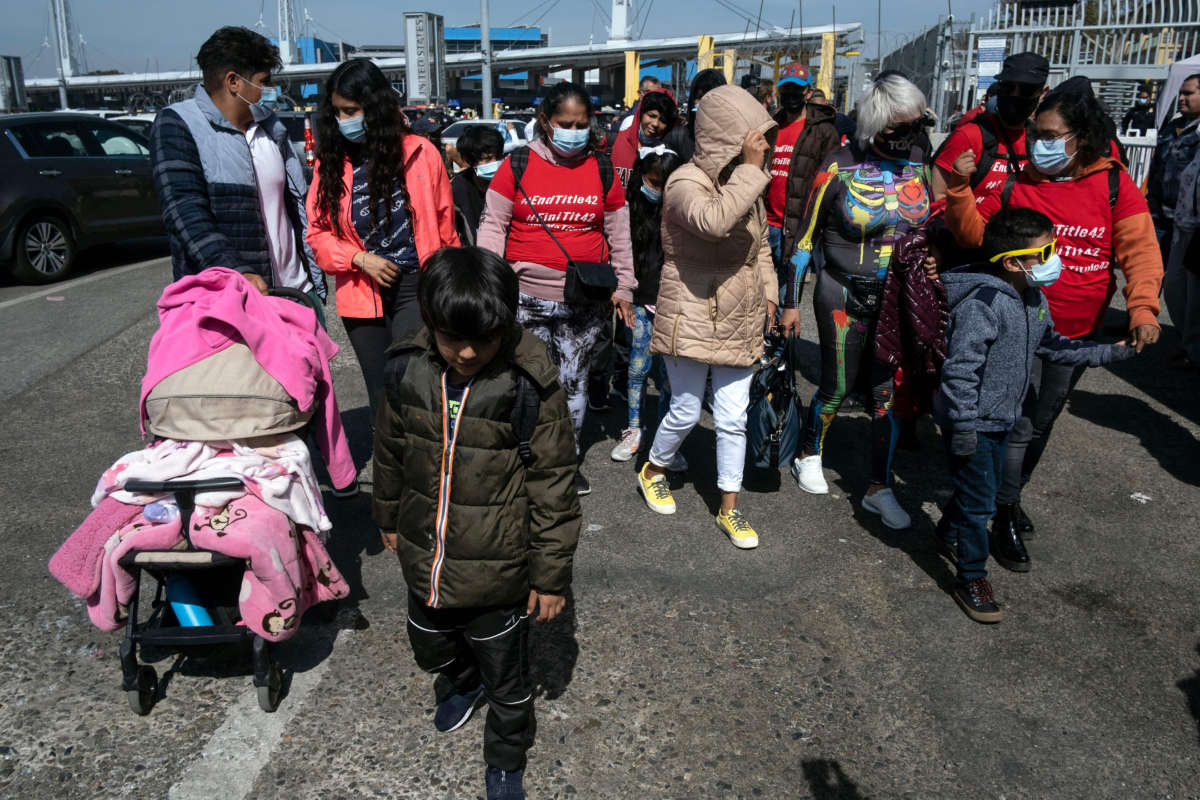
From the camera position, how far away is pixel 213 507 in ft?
8.64

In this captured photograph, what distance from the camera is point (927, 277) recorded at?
370 cm

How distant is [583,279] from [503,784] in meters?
2.31

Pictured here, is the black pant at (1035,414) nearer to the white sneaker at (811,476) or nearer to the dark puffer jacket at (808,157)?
the white sneaker at (811,476)

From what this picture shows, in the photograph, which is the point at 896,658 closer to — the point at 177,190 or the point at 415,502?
the point at 415,502

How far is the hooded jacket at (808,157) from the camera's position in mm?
6225

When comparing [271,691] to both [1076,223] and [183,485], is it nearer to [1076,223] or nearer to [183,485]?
[183,485]

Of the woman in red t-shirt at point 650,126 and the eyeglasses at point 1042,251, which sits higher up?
the woman in red t-shirt at point 650,126

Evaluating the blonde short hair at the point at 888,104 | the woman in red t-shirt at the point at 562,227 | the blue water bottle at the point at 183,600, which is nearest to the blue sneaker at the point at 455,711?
the blue water bottle at the point at 183,600

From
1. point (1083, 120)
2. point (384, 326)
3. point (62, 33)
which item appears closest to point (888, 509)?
point (1083, 120)

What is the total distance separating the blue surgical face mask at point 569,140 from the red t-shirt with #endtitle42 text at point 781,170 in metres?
2.75

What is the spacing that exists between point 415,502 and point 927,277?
248 cm

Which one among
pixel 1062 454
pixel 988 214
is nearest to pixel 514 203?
pixel 988 214

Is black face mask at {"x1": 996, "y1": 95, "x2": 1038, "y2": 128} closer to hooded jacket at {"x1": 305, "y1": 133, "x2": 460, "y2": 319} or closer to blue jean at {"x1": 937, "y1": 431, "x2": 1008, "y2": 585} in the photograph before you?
blue jean at {"x1": 937, "y1": 431, "x2": 1008, "y2": 585}

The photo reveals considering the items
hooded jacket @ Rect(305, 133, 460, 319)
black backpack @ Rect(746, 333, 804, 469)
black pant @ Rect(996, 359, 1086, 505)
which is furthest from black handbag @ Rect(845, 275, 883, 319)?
hooded jacket @ Rect(305, 133, 460, 319)
